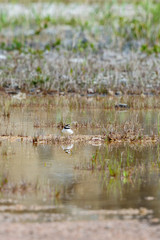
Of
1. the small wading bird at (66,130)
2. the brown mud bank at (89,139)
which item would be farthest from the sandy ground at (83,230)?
the small wading bird at (66,130)

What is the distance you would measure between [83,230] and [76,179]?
5.73ft

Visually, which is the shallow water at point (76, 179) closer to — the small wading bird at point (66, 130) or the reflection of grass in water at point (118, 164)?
the reflection of grass in water at point (118, 164)

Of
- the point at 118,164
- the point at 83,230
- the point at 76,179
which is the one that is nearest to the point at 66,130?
the point at 118,164

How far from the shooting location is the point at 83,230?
16.3 feet

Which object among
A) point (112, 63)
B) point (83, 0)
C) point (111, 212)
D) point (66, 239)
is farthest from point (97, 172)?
point (83, 0)

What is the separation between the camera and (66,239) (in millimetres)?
4762

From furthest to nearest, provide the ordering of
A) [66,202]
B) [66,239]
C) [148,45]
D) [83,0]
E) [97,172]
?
[83,0] → [148,45] → [97,172] → [66,202] → [66,239]

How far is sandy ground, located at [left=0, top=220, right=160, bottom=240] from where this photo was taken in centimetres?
480

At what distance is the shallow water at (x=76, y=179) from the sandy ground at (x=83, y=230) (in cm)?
22

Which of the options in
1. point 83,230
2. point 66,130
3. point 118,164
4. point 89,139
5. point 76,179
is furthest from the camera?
point 66,130

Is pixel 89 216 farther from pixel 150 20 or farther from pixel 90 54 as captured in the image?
pixel 150 20

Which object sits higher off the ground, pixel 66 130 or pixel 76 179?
pixel 66 130

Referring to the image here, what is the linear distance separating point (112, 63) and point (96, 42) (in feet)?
8.28

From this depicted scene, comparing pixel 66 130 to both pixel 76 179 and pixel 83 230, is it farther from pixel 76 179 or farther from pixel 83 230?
pixel 83 230
